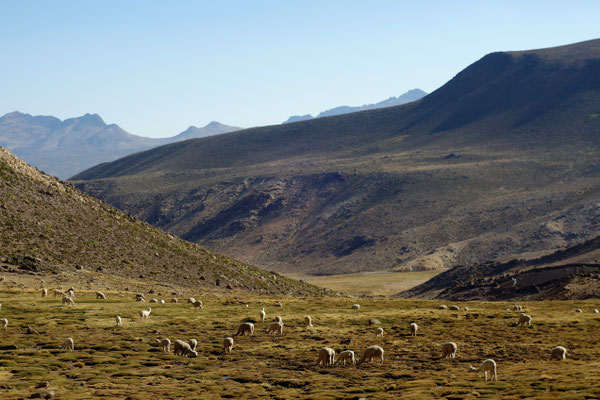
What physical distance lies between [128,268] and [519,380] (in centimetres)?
5405

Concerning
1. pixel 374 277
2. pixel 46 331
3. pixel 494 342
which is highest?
pixel 46 331

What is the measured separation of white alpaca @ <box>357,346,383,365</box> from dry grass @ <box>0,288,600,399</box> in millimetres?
813

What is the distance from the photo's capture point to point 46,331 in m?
41.0

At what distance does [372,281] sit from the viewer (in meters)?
129

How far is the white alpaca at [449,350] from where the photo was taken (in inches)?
1419

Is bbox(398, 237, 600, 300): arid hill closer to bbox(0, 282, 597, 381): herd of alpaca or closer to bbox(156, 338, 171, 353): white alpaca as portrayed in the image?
bbox(0, 282, 597, 381): herd of alpaca

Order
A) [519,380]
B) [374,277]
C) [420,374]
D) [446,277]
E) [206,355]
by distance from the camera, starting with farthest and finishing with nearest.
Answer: [374,277]
[446,277]
[206,355]
[420,374]
[519,380]

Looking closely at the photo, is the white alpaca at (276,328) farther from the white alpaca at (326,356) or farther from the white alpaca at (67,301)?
the white alpaca at (67,301)

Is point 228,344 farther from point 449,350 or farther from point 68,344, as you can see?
point 449,350

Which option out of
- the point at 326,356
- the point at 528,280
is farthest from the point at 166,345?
the point at 528,280

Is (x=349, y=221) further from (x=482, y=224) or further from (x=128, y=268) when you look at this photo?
(x=128, y=268)

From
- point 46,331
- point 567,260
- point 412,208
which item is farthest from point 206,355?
point 412,208

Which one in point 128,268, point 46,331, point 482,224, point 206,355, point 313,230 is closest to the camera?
point 206,355

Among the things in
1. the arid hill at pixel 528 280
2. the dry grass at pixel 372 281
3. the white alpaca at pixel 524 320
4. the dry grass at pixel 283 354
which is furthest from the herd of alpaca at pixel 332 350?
the dry grass at pixel 372 281
